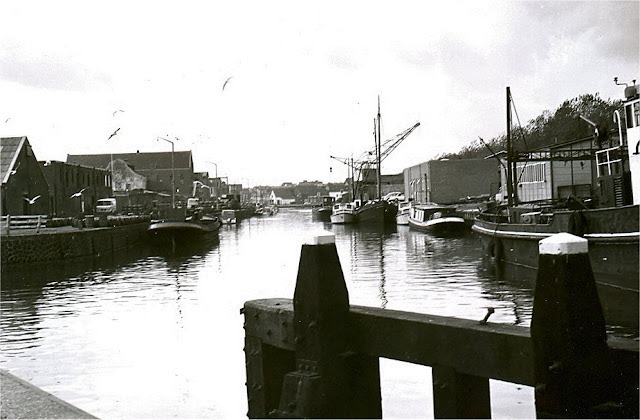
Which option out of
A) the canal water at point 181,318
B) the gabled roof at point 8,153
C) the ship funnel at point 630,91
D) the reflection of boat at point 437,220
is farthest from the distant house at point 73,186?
the ship funnel at point 630,91

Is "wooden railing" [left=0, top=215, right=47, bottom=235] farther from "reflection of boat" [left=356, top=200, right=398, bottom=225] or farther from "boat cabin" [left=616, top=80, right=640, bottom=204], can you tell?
"reflection of boat" [left=356, top=200, right=398, bottom=225]

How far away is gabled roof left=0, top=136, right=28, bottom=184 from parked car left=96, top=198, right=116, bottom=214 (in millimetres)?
16379

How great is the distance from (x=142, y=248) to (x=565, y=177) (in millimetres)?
30048

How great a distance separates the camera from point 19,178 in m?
47.5

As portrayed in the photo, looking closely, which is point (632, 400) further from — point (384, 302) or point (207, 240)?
point (207, 240)

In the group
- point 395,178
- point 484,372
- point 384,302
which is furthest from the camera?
point 395,178

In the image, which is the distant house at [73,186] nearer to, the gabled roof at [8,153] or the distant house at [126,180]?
the gabled roof at [8,153]

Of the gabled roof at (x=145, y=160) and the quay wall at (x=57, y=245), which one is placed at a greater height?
Answer: the gabled roof at (x=145, y=160)

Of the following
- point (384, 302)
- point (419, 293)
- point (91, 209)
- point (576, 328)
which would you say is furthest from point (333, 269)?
point (91, 209)

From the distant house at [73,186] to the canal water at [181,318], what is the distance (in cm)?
2702

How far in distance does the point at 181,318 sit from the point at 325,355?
38.9 ft

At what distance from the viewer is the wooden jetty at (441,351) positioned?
435cm

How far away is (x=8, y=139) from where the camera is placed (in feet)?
161

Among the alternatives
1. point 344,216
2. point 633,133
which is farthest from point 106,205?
point 633,133
